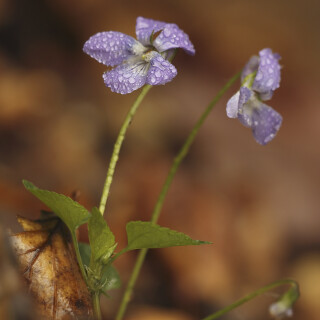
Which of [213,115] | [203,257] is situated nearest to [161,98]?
[213,115]

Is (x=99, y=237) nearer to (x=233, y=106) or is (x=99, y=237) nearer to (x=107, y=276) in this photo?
(x=107, y=276)

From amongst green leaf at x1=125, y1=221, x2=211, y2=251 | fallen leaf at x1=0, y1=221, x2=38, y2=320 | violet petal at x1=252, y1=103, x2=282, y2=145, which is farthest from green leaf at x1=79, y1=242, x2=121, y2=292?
violet petal at x1=252, y1=103, x2=282, y2=145

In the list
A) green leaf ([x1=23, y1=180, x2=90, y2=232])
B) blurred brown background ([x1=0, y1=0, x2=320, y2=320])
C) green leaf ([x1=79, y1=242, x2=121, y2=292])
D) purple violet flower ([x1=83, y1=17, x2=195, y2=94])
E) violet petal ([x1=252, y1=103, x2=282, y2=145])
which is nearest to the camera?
green leaf ([x1=23, y1=180, x2=90, y2=232])

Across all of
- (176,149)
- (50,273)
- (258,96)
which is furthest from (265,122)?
(176,149)

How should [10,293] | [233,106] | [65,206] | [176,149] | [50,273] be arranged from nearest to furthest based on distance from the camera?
[10,293]
[65,206]
[50,273]
[233,106]
[176,149]

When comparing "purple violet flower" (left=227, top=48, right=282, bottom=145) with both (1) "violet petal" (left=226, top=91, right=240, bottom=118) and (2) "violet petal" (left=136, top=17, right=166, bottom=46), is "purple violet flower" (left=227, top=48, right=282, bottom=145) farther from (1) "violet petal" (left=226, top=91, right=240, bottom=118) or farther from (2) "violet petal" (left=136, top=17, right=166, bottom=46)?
(2) "violet petal" (left=136, top=17, right=166, bottom=46)

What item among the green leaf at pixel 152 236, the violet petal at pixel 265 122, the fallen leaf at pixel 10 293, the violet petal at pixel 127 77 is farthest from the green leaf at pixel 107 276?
the violet petal at pixel 265 122
